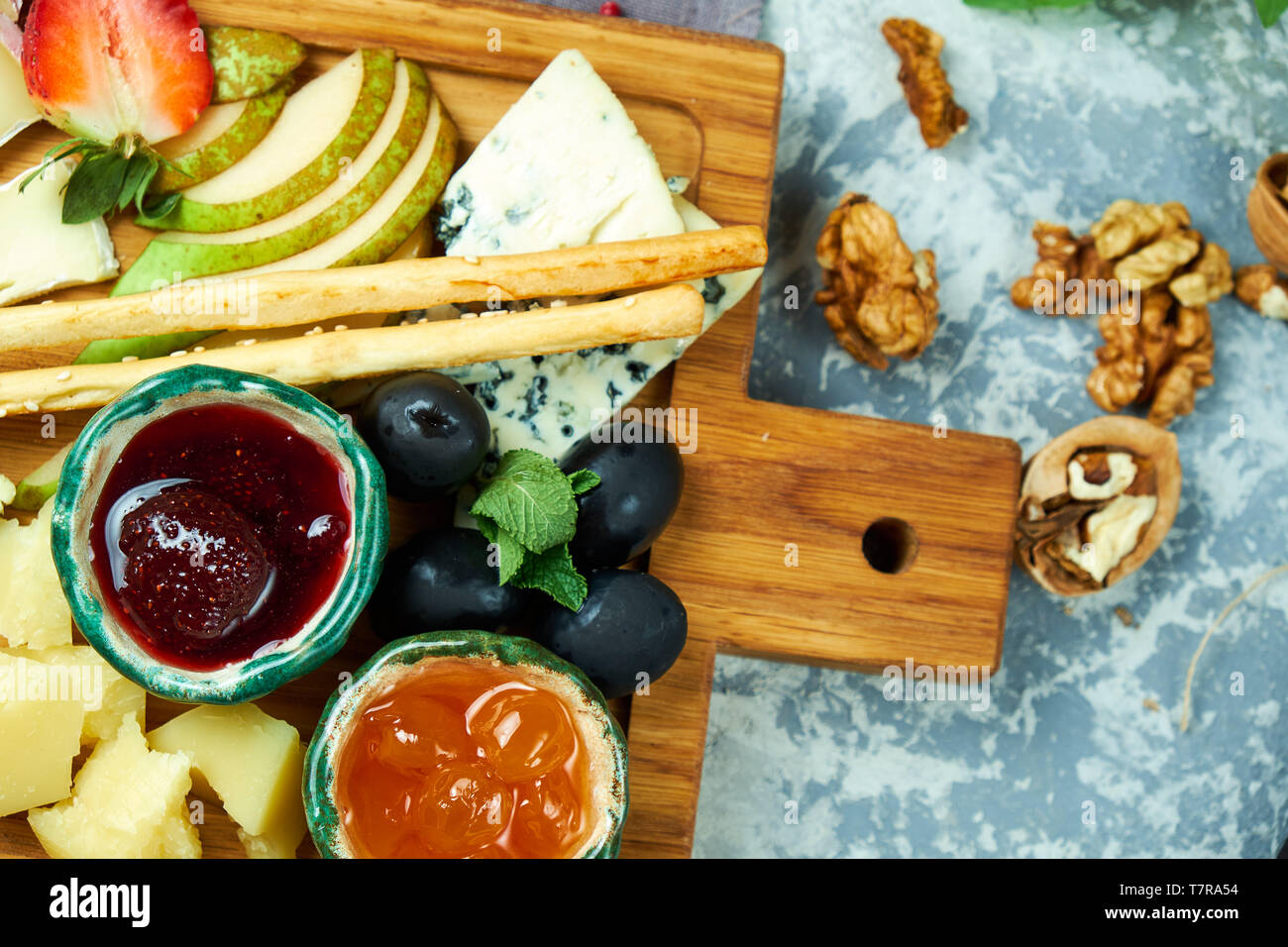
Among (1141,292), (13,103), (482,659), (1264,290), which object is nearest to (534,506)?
(482,659)

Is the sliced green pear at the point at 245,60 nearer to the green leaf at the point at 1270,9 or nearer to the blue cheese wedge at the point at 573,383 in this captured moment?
the blue cheese wedge at the point at 573,383

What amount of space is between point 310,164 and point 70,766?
0.91 metres

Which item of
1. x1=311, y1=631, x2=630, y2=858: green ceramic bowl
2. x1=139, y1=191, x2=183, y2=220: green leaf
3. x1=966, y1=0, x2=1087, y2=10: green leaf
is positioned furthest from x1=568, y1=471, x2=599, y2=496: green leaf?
x1=966, y1=0, x2=1087, y2=10: green leaf

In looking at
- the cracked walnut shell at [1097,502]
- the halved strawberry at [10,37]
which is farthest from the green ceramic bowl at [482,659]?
the halved strawberry at [10,37]

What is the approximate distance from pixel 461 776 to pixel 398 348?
1.93ft

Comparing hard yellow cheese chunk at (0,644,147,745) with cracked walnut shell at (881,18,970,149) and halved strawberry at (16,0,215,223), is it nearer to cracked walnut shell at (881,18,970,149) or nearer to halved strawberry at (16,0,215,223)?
halved strawberry at (16,0,215,223)

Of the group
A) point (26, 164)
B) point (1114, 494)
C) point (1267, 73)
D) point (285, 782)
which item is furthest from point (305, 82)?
point (1267, 73)

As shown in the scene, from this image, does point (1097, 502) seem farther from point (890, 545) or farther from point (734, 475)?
point (734, 475)

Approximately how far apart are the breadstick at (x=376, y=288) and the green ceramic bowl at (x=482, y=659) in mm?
489

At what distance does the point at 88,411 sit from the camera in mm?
1488

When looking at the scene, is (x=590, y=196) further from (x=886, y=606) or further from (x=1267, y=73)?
(x=1267, y=73)

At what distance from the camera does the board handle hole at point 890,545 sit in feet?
5.47

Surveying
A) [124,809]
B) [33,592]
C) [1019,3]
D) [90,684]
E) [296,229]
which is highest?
[1019,3]

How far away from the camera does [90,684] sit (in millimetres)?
1382
